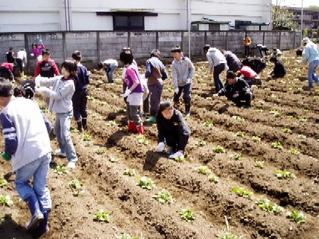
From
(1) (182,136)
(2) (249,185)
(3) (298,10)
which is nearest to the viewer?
(2) (249,185)

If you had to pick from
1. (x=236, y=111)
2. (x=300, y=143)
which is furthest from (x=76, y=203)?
(x=236, y=111)

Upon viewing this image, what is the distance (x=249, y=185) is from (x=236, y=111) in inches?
191

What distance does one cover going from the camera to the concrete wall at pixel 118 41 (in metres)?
18.8

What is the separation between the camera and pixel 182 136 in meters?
7.76

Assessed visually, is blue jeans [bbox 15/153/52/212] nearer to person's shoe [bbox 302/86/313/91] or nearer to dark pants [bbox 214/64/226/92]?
dark pants [bbox 214/64/226/92]

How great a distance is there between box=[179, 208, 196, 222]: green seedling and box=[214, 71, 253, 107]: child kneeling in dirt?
21.5 ft

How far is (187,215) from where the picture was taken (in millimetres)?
5855

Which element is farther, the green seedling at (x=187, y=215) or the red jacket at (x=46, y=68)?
the red jacket at (x=46, y=68)

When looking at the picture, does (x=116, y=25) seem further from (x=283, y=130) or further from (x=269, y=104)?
(x=283, y=130)

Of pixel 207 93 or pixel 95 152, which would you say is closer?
pixel 95 152

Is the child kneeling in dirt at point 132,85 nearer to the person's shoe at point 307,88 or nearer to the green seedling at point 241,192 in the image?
the green seedling at point 241,192

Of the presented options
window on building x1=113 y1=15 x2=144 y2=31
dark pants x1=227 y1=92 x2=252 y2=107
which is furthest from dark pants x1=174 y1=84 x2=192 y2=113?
window on building x1=113 y1=15 x2=144 y2=31

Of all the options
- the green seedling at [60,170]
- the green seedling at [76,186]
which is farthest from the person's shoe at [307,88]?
the green seedling at [76,186]

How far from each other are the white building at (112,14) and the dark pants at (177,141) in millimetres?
16011
